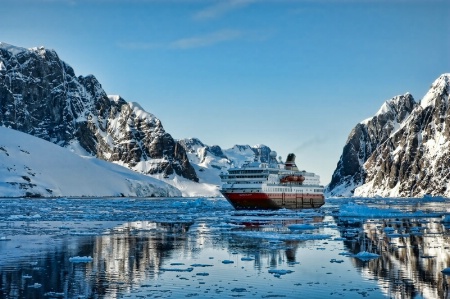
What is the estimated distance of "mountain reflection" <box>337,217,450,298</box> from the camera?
25.9 m

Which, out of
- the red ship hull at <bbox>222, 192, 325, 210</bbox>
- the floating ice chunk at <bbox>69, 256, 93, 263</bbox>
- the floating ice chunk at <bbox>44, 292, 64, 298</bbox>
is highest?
the red ship hull at <bbox>222, 192, 325, 210</bbox>

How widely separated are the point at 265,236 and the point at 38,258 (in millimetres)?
21039

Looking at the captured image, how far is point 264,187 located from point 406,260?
78.3 m

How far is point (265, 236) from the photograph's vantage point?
4978 cm

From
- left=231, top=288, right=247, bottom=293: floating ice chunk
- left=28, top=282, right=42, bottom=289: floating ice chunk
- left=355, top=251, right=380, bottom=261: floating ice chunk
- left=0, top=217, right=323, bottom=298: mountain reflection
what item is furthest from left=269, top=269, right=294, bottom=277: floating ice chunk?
left=28, top=282, right=42, bottom=289: floating ice chunk

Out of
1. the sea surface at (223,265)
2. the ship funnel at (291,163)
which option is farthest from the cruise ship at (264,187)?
the sea surface at (223,265)

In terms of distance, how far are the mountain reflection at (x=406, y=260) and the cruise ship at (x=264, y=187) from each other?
5817 centimetres

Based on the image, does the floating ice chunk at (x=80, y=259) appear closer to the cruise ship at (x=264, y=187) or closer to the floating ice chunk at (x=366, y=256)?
the floating ice chunk at (x=366, y=256)

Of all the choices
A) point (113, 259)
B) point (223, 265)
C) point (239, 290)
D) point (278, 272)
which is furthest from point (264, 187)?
point (239, 290)

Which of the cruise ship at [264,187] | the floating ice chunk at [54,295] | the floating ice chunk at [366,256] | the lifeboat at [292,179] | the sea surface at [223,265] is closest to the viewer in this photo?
the floating ice chunk at [54,295]

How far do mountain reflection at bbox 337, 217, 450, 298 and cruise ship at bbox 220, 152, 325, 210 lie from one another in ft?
191

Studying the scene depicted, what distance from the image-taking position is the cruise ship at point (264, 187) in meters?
112

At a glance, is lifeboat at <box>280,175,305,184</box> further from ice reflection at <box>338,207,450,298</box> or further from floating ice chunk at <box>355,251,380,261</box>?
floating ice chunk at <box>355,251,380,261</box>

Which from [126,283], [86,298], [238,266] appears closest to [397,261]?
[238,266]
